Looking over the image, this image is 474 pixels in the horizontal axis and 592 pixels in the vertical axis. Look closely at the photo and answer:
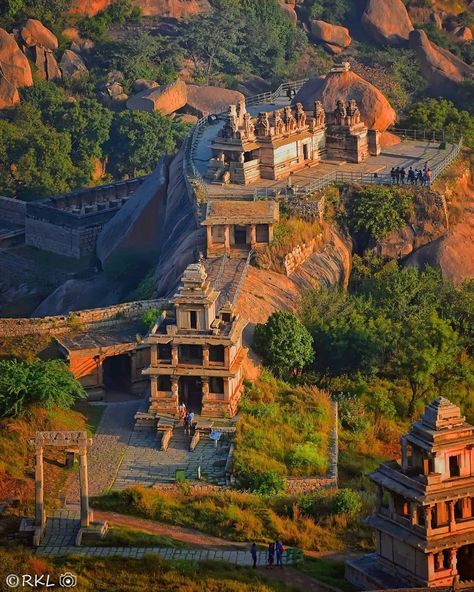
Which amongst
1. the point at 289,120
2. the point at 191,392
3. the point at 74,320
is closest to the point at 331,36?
the point at 289,120

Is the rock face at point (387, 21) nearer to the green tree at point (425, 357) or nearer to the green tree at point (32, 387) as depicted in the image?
the green tree at point (425, 357)

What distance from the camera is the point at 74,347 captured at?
48.9 m

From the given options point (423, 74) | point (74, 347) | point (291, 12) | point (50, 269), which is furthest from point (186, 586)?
point (291, 12)

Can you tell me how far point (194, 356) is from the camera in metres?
46.1

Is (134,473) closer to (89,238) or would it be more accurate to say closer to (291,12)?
(89,238)

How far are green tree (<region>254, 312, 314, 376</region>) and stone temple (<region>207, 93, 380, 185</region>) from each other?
13307 millimetres

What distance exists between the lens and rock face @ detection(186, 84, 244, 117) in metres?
92.6

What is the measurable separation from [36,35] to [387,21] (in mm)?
21755

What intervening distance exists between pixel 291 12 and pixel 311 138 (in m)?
45.0

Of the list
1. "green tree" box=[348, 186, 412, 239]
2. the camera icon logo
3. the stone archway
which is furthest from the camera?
"green tree" box=[348, 186, 412, 239]

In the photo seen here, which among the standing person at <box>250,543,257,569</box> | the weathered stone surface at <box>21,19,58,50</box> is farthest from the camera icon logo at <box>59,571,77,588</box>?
the weathered stone surface at <box>21,19,58,50</box>

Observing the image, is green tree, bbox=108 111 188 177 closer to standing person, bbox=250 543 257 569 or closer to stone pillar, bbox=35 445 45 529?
stone pillar, bbox=35 445 45 529

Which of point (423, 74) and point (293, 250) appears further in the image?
point (423, 74)

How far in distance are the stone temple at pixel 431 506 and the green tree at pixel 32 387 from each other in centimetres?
1115
